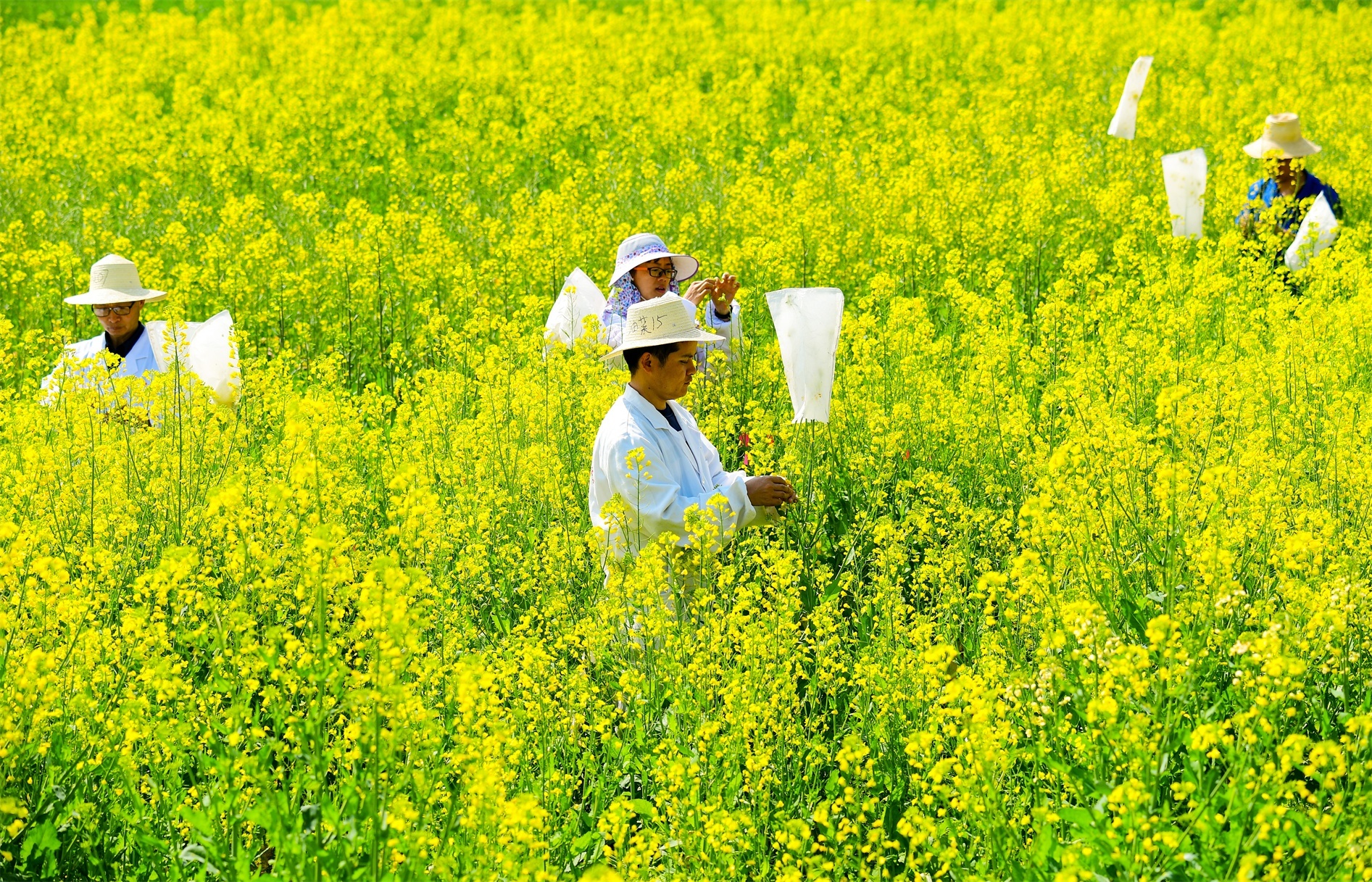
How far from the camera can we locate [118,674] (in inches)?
173

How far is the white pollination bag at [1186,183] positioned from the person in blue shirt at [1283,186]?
0.96 feet

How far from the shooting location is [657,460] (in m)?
4.71

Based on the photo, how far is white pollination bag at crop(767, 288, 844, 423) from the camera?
5449 mm

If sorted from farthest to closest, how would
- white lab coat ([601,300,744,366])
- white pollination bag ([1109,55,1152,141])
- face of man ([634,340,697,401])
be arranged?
white pollination bag ([1109,55,1152,141]) < white lab coat ([601,300,744,366]) < face of man ([634,340,697,401])

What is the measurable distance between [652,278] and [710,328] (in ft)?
1.58

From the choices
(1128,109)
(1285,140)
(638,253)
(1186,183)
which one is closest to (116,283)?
(638,253)

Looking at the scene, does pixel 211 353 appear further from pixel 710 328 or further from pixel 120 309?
pixel 710 328

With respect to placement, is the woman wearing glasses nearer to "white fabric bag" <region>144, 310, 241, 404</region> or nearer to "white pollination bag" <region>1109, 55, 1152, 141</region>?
"white fabric bag" <region>144, 310, 241, 404</region>

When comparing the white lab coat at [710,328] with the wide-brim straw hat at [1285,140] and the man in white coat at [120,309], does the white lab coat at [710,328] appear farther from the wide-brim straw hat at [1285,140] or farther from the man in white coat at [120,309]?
the wide-brim straw hat at [1285,140]

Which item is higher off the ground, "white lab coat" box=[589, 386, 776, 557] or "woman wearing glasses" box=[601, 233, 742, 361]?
"woman wearing glasses" box=[601, 233, 742, 361]

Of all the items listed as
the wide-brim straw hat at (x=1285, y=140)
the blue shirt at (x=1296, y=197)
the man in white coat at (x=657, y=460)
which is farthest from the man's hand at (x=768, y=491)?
the wide-brim straw hat at (x=1285, y=140)

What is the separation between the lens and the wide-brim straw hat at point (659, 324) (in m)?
4.72

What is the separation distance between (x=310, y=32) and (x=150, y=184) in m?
7.79

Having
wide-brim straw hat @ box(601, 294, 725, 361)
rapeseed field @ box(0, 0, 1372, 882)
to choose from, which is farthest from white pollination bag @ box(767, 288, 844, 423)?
wide-brim straw hat @ box(601, 294, 725, 361)
